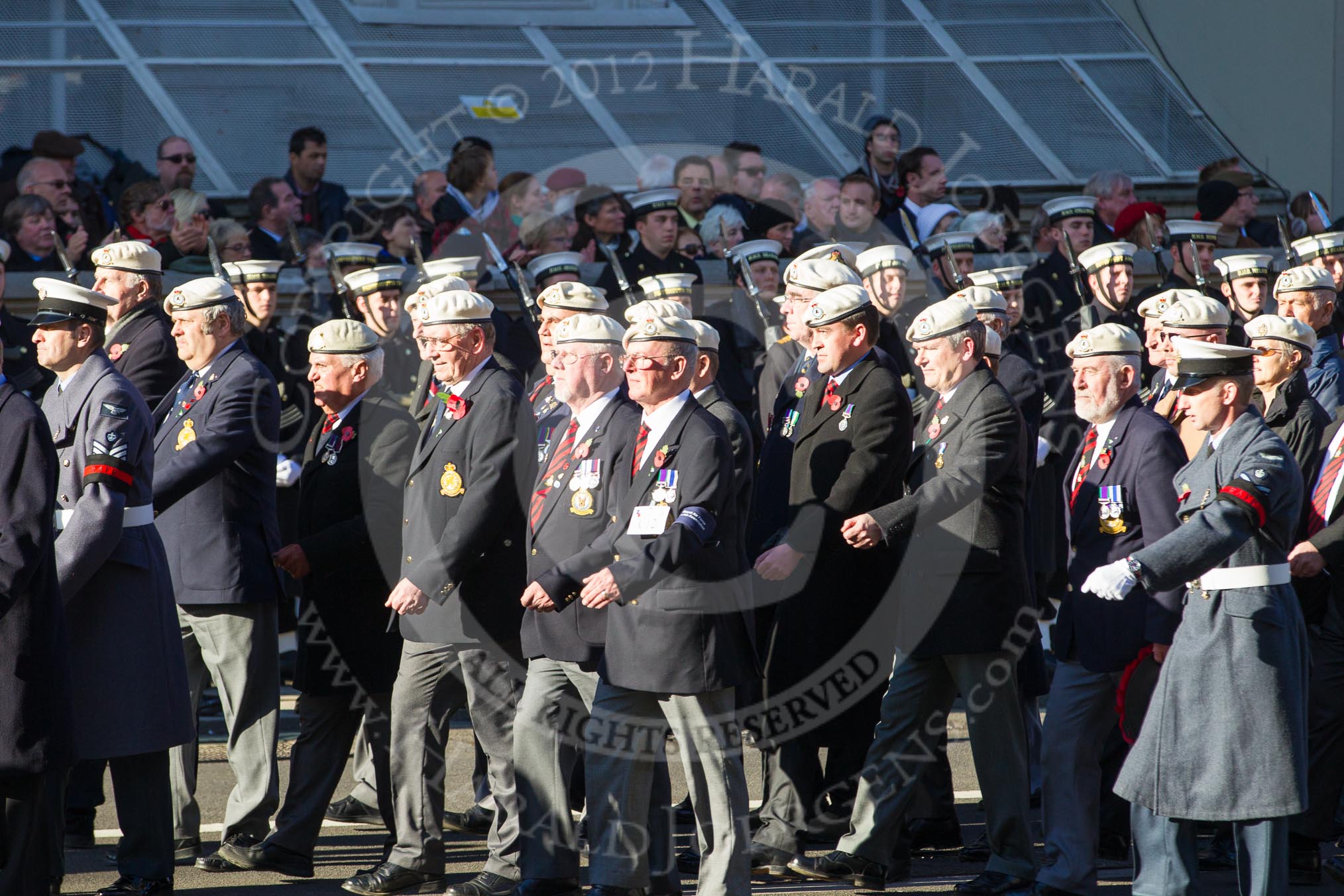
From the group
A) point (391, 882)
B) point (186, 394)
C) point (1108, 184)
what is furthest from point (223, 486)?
point (1108, 184)

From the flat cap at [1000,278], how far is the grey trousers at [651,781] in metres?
3.72

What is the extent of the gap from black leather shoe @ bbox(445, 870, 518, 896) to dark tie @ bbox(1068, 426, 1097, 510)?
2.12 metres

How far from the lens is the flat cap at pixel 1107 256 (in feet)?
29.9

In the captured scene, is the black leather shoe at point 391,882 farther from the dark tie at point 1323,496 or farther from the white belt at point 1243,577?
the dark tie at point 1323,496

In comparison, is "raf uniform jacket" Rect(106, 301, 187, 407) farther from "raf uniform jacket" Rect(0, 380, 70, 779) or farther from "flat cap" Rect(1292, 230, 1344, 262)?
"flat cap" Rect(1292, 230, 1344, 262)

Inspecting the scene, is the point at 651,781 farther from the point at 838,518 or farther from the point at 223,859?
the point at 223,859

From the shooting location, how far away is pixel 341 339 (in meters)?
6.65

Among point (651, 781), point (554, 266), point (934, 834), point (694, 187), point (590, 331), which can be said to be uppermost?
point (694, 187)

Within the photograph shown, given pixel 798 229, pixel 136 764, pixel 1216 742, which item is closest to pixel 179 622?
pixel 136 764

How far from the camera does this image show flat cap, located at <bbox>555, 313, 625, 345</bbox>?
604 cm

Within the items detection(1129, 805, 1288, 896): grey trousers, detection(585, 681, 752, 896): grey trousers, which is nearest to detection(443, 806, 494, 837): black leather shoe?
detection(585, 681, 752, 896): grey trousers

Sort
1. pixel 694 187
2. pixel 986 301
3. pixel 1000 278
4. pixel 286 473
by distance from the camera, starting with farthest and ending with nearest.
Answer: pixel 694 187 < pixel 1000 278 < pixel 286 473 < pixel 986 301

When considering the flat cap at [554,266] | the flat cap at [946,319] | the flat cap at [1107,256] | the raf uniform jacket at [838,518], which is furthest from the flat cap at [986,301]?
the flat cap at [554,266]

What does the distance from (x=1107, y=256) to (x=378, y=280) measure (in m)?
3.34
